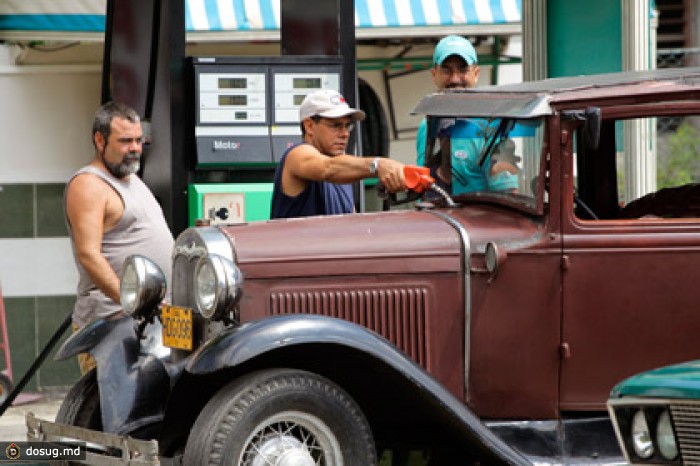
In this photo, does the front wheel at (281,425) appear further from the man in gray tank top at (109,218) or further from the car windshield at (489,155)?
the man in gray tank top at (109,218)

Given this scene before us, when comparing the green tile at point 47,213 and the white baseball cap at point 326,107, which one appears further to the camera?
the green tile at point 47,213

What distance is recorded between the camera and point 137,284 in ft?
23.5

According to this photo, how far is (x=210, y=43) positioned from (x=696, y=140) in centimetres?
455

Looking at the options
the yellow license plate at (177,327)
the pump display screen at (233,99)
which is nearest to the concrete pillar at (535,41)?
the pump display screen at (233,99)

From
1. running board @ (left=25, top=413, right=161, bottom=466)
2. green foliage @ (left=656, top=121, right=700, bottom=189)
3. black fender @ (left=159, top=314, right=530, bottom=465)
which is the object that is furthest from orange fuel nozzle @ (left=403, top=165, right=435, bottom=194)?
green foliage @ (left=656, top=121, right=700, bottom=189)

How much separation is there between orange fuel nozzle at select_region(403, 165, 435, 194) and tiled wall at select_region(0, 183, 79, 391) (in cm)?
562

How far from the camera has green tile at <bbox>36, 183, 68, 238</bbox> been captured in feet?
40.7

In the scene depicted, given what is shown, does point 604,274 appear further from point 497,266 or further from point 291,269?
point 291,269

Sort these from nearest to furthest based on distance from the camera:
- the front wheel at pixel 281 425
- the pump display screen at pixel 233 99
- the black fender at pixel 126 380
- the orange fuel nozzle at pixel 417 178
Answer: the front wheel at pixel 281 425
the black fender at pixel 126 380
the orange fuel nozzle at pixel 417 178
the pump display screen at pixel 233 99

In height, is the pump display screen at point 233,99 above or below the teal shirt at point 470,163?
above

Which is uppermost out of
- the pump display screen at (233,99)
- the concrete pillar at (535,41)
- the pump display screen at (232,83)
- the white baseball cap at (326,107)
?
the concrete pillar at (535,41)

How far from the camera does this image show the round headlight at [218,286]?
6.59m

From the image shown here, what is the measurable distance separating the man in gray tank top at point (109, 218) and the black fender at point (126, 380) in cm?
54

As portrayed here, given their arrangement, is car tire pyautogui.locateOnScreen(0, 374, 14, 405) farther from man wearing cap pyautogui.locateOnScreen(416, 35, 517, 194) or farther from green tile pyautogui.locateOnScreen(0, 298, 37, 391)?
man wearing cap pyautogui.locateOnScreen(416, 35, 517, 194)
